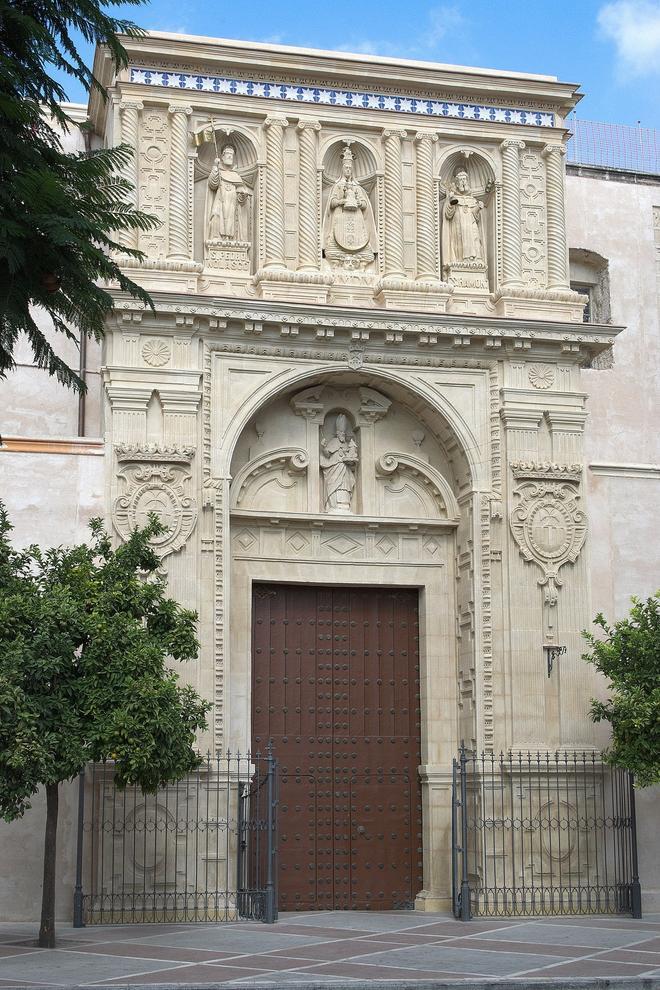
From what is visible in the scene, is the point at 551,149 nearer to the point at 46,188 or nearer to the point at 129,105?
the point at 129,105

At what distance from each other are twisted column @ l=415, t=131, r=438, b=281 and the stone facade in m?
0.04

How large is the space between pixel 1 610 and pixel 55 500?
4086mm

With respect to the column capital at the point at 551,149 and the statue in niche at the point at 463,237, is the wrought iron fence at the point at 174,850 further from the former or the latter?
the column capital at the point at 551,149

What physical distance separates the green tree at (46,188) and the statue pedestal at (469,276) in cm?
896

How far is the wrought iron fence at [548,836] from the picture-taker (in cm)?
1847

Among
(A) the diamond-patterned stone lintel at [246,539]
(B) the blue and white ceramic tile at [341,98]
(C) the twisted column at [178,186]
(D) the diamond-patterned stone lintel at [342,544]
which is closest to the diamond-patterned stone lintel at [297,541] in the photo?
(D) the diamond-patterned stone lintel at [342,544]

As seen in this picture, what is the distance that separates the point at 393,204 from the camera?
2052 centimetres

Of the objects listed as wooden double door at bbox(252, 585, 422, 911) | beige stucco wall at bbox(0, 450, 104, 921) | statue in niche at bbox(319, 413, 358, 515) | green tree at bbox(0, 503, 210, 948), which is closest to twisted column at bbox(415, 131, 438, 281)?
statue in niche at bbox(319, 413, 358, 515)

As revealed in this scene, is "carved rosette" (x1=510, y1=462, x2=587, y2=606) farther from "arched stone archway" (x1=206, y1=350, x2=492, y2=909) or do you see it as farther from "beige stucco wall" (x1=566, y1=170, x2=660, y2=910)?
"beige stucco wall" (x1=566, y1=170, x2=660, y2=910)

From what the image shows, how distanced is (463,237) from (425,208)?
737 millimetres

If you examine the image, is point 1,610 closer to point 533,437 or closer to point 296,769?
point 296,769

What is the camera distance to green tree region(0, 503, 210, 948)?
47.3ft

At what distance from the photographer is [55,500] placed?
1853cm

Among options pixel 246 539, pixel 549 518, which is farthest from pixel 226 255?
pixel 549 518
